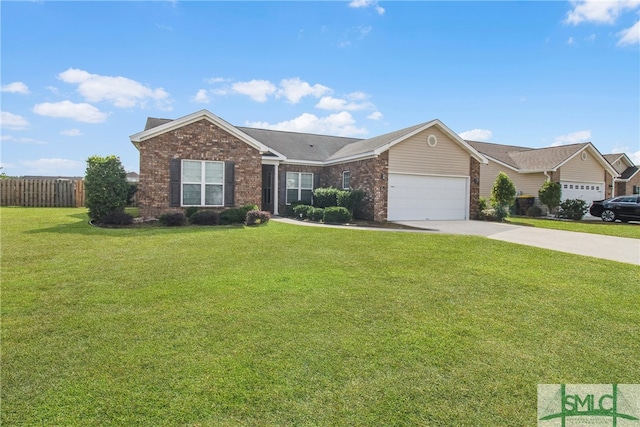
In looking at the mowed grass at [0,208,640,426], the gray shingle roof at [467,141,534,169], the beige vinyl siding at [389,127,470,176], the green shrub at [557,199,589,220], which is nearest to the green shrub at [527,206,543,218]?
the green shrub at [557,199,589,220]

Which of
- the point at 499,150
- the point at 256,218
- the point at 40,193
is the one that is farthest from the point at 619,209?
Result: the point at 40,193

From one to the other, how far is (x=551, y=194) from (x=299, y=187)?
15.9 m

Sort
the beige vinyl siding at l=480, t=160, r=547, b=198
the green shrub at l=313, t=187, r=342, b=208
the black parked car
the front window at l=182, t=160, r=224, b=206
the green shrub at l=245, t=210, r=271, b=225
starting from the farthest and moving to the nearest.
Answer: the beige vinyl siding at l=480, t=160, r=547, b=198
the black parked car
the green shrub at l=313, t=187, r=342, b=208
the front window at l=182, t=160, r=224, b=206
the green shrub at l=245, t=210, r=271, b=225

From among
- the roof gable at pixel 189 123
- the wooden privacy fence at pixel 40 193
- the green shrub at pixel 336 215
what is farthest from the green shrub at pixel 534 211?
the wooden privacy fence at pixel 40 193

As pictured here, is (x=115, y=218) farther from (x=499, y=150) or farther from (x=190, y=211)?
(x=499, y=150)

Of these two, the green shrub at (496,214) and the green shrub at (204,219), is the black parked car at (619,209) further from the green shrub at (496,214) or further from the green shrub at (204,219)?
the green shrub at (204,219)

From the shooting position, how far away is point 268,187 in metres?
19.5

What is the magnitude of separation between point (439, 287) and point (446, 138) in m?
14.0

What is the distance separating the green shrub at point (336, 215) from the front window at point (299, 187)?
404cm

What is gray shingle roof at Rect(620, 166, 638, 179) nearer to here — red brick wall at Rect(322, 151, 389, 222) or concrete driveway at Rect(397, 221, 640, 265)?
concrete driveway at Rect(397, 221, 640, 265)

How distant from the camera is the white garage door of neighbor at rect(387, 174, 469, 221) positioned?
1708cm

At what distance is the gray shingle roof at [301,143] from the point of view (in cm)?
2053

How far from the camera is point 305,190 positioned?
19.9 m

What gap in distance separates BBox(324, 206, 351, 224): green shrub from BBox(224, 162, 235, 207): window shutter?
429 cm
